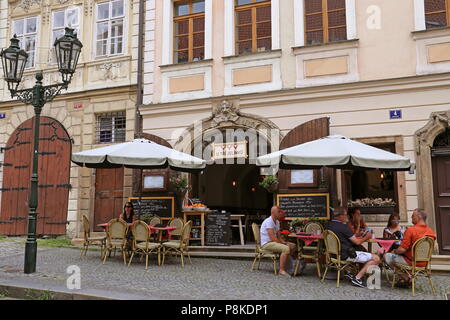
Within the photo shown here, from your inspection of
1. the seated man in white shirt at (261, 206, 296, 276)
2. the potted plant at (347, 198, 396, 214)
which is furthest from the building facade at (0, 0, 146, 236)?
the potted plant at (347, 198, 396, 214)

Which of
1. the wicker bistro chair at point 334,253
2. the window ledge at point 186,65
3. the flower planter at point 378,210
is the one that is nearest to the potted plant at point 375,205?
the flower planter at point 378,210

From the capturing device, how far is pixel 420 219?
6570mm

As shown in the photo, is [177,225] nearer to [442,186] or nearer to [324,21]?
[442,186]

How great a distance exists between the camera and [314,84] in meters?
10.6

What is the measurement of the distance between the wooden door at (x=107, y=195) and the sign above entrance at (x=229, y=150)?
2908mm

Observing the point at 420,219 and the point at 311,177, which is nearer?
the point at 420,219

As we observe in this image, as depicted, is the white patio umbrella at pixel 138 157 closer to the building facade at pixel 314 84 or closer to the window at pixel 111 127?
the building facade at pixel 314 84

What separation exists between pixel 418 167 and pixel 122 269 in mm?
6412

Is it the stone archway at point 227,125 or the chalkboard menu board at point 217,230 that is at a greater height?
the stone archway at point 227,125

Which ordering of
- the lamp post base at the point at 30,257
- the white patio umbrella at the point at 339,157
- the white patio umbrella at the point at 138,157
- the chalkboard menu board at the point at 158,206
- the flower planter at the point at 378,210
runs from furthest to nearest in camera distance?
the chalkboard menu board at the point at 158,206 → the flower planter at the point at 378,210 → the white patio umbrella at the point at 138,157 → the lamp post base at the point at 30,257 → the white patio umbrella at the point at 339,157

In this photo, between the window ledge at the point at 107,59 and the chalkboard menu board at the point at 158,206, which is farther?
the window ledge at the point at 107,59

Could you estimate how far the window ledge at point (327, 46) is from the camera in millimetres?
10391
